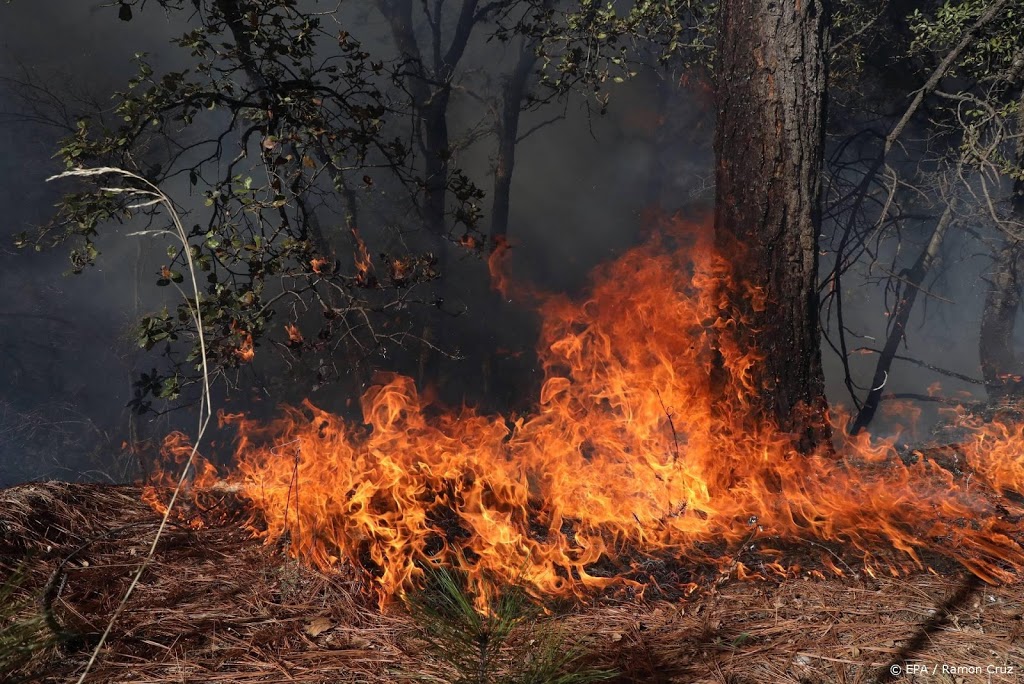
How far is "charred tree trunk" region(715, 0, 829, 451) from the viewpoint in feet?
11.9

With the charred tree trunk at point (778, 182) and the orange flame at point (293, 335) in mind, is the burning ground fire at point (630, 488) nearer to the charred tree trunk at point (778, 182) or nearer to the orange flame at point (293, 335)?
the charred tree trunk at point (778, 182)

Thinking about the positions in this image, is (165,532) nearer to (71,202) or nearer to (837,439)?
(71,202)

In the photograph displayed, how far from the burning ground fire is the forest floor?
0.19 meters

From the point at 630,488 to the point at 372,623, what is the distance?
1.62 m

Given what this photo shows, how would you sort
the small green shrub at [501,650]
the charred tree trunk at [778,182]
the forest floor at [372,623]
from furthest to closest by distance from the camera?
→ the charred tree trunk at [778,182]
the forest floor at [372,623]
the small green shrub at [501,650]

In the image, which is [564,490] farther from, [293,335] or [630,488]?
[293,335]

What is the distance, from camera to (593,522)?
333cm

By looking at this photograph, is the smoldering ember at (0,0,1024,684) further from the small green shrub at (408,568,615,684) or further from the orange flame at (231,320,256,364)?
the orange flame at (231,320,256,364)

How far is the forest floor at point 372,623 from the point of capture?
2.17m

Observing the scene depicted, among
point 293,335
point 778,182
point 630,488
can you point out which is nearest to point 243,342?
point 293,335

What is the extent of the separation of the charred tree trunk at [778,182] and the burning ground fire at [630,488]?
17 cm

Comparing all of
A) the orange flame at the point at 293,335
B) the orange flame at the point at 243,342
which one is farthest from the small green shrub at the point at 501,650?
the orange flame at the point at 243,342

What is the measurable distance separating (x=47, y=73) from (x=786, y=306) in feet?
48.5

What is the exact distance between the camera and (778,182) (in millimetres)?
3688
